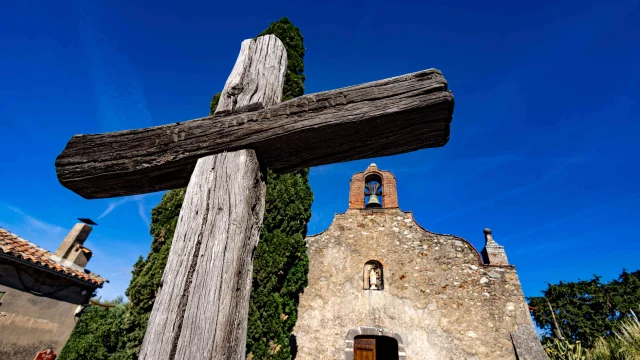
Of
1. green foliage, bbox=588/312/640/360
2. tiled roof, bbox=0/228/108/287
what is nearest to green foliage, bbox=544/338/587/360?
green foliage, bbox=588/312/640/360

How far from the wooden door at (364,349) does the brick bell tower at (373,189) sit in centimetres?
406

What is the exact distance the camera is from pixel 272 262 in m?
6.36

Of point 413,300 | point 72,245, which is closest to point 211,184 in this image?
point 413,300

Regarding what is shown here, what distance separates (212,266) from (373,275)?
8.53m

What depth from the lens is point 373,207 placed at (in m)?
9.88

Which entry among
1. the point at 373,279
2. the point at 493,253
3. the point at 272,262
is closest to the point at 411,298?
the point at 373,279

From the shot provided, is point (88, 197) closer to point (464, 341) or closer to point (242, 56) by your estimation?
point (242, 56)

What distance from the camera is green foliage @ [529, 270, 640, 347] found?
14828 mm

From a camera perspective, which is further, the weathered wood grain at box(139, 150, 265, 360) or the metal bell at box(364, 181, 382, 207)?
the metal bell at box(364, 181, 382, 207)

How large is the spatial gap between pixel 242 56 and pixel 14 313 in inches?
419

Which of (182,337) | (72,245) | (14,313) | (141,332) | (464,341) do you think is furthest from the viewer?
(72,245)

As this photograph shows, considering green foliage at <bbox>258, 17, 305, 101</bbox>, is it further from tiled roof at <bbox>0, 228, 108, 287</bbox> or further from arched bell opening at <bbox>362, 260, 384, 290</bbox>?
tiled roof at <bbox>0, 228, 108, 287</bbox>

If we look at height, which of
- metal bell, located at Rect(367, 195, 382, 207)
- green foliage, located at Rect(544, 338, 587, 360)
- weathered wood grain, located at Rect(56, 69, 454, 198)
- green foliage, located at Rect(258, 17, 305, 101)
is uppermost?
green foliage, located at Rect(258, 17, 305, 101)

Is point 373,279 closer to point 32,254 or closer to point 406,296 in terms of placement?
point 406,296
